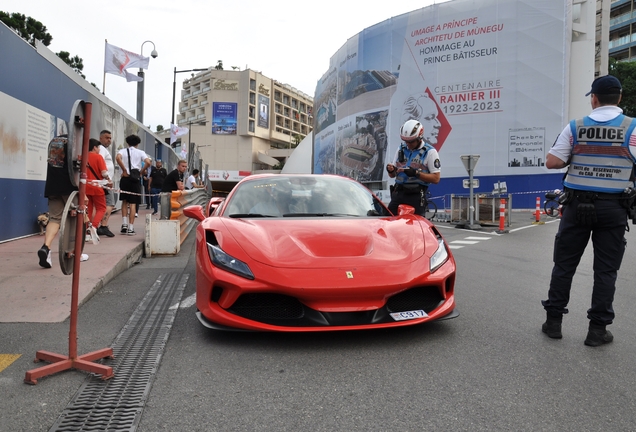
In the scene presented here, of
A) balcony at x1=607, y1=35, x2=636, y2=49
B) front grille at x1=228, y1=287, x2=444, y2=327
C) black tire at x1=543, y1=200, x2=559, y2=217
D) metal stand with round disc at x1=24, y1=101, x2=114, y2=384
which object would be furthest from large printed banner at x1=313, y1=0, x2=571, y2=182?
balcony at x1=607, y1=35, x2=636, y2=49

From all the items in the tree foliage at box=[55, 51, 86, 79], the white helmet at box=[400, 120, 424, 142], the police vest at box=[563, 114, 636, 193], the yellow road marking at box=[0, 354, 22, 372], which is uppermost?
the tree foliage at box=[55, 51, 86, 79]

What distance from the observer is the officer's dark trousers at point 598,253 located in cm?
340

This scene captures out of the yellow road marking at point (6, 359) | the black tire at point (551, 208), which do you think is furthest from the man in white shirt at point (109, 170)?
the black tire at point (551, 208)

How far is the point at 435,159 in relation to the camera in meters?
5.80

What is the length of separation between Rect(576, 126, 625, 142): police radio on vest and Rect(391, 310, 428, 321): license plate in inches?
60.0

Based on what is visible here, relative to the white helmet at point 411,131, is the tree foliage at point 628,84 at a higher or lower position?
higher

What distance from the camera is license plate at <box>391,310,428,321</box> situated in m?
3.36

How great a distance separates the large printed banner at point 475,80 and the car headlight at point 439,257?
2362 cm

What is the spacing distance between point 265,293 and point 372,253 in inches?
30.1

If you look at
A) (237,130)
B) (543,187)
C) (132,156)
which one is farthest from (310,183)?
(237,130)

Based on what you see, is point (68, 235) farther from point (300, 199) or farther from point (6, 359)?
point (300, 199)

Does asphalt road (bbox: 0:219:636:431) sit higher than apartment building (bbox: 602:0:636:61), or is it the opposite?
apartment building (bbox: 602:0:636:61)

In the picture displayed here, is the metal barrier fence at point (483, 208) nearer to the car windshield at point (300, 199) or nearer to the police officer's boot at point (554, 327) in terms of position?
the car windshield at point (300, 199)

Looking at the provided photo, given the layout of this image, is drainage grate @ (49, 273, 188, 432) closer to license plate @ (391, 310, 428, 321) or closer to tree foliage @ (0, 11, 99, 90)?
license plate @ (391, 310, 428, 321)
